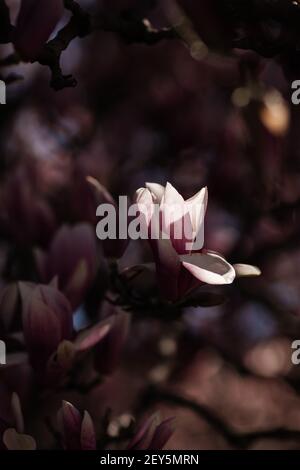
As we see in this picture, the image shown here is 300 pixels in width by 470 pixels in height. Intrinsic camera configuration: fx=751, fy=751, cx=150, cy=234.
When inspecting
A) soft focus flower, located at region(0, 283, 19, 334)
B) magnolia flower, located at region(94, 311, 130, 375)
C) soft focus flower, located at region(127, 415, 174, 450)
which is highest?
soft focus flower, located at region(0, 283, 19, 334)

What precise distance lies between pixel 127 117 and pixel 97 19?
1280mm

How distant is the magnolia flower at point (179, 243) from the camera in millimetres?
987

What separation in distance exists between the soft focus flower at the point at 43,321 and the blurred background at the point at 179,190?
0.08 metres

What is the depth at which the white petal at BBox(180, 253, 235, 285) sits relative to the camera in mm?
962

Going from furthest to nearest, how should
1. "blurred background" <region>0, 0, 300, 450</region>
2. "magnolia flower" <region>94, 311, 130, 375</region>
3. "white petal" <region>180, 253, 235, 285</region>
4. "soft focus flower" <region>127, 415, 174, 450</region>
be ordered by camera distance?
"blurred background" <region>0, 0, 300, 450</region> → "magnolia flower" <region>94, 311, 130, 375</region> → "soft focus flower" <region>127, 415, 174, 450</region> → "white petal" <region>180, 253, 235, 285</region>

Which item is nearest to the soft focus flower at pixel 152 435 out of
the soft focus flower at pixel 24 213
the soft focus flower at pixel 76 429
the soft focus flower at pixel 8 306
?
the soft focus flower at pixel 76 429

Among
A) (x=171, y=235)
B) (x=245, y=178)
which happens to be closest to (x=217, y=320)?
(x=245, y=178)

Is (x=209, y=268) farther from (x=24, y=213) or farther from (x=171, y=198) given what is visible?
(x=24, y=213)

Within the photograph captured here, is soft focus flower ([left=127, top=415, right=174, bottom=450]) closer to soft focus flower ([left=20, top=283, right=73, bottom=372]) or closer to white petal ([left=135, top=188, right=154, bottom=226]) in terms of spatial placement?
soft focus flower ([left=20, top=283, right=73, bottom=372])

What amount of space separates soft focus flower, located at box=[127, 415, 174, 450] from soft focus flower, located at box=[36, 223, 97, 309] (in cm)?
26

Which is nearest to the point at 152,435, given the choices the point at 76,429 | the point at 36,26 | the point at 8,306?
the point at 76,429

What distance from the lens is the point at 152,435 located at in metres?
1.08

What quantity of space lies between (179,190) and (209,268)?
1134 mm

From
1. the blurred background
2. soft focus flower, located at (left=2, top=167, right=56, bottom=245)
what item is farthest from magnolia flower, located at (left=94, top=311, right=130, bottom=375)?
soft focus flower, located at (left=2, top=167, right=56, bottom=245)
